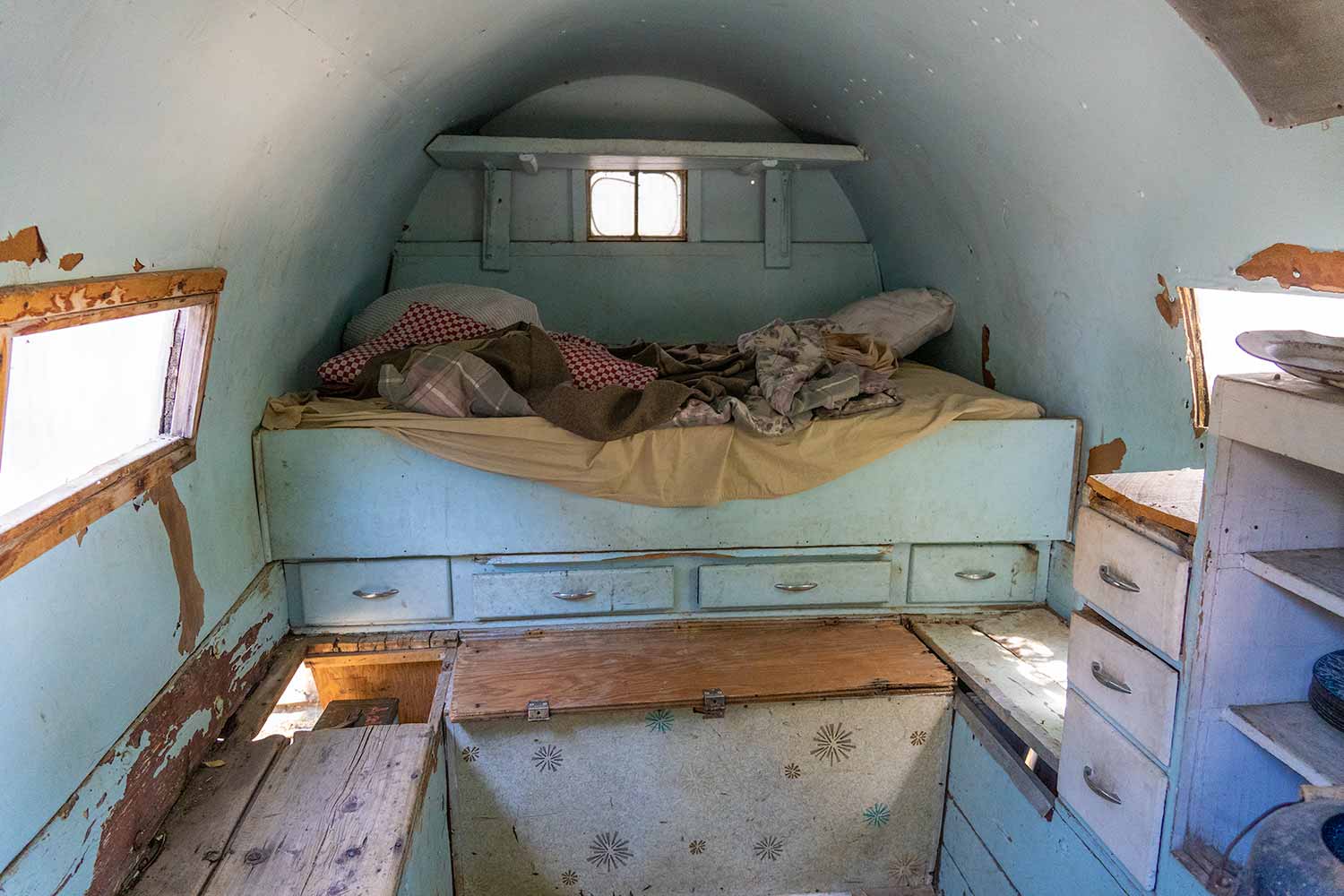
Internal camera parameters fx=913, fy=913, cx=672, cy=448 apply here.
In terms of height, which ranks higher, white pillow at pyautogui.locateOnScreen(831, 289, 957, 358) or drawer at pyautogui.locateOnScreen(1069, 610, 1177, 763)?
white pillow at pyautogui.locateOnScreen(831, 289, 957, 358)

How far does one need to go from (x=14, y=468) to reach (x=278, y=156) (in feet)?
2.86

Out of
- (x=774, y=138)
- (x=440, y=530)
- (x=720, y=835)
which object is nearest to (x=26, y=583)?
(x=440, y=530)

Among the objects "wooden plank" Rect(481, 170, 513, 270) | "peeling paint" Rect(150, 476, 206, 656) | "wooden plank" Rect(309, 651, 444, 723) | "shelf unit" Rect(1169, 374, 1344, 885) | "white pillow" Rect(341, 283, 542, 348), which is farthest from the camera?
"wooden plank" Rect(481, 170, 513, 270)

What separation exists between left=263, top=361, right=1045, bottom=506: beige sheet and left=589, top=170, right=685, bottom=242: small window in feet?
4.96

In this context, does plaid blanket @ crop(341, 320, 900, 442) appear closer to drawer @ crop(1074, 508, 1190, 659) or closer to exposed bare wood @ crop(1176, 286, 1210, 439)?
exposed bare wood @ crop(1176, 286, 1210, 439)

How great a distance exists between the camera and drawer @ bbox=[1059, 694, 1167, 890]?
5.31ft

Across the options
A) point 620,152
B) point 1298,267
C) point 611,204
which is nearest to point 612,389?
point 620,152

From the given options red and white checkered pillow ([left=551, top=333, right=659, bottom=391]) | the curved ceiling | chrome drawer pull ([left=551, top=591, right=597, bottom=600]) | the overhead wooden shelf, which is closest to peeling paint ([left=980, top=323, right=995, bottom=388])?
the curved ceiling

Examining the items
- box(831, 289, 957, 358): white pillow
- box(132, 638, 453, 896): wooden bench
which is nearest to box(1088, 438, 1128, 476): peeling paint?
box(831, 289, 957, 358): white pillow

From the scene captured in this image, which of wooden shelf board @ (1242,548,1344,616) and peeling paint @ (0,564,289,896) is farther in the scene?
peeling paint @ (0,564,289,896)

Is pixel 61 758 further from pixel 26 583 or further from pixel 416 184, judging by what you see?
pixel 416 184

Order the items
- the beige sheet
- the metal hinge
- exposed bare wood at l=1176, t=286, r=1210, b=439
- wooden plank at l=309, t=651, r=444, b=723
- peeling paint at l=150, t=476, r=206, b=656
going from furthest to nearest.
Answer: wooden plank at l=309, t=651, r=444, b=723 → the beige sheet → the metal hinge → exposed bare wood at l=1176, t=286, r=1210, b=439 → peeling paint at l=150, t=476, r=206, b=656

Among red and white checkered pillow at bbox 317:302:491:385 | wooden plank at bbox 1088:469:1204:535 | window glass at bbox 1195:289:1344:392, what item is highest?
window glass at bbox 1195:289:1344:392

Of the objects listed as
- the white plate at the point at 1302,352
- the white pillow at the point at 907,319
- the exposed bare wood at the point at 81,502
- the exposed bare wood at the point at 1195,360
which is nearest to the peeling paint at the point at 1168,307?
the exposed bare wood at the point at 1195,360
